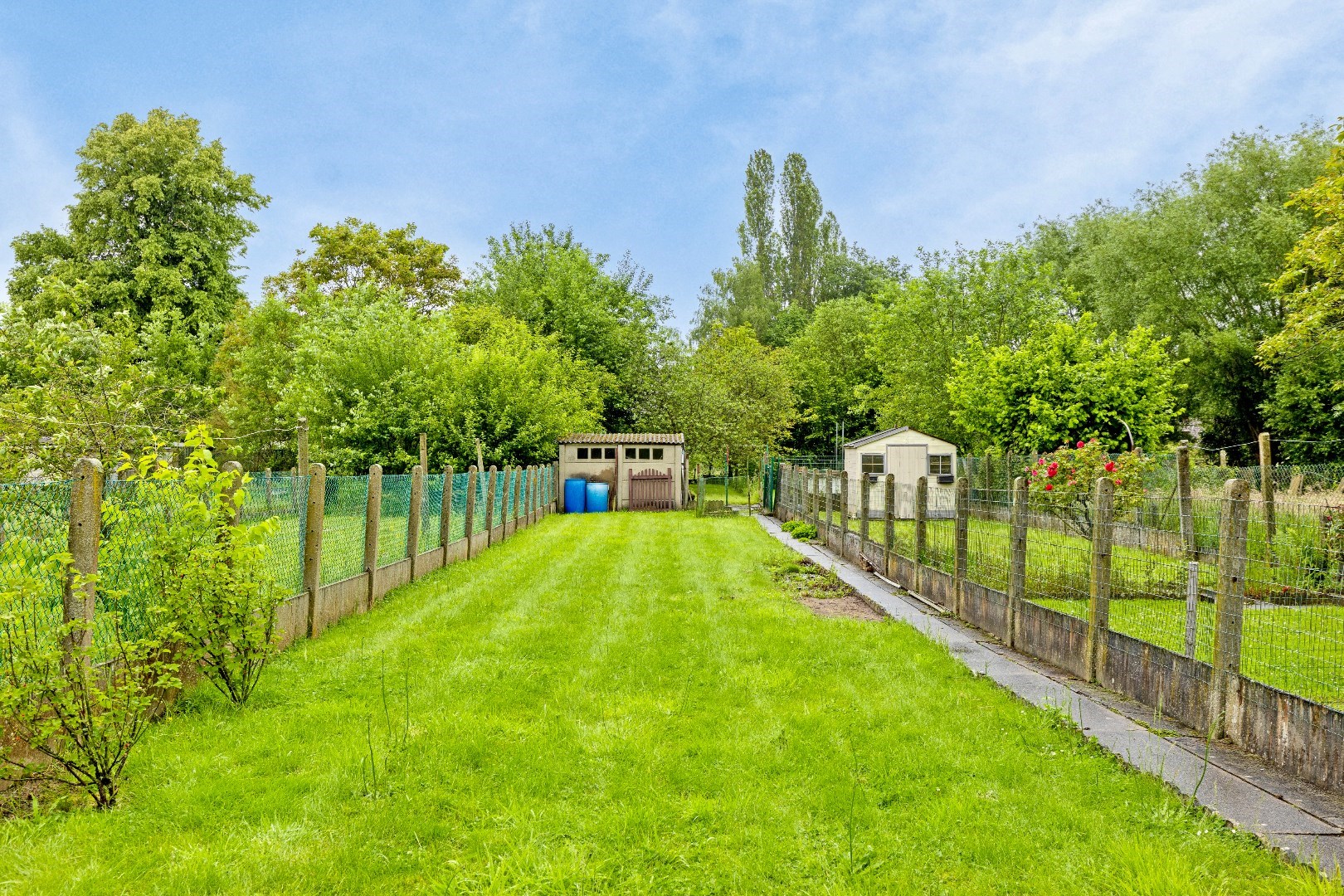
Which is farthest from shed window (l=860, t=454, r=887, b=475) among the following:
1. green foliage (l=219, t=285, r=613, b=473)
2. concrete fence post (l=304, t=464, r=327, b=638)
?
concrete fence post (l=304, t=464, r=327, b=638)

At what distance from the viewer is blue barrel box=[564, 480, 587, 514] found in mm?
25828

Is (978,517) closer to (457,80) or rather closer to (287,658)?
(287,658)

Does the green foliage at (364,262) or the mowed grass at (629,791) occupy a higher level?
the green foliage at (364,262)

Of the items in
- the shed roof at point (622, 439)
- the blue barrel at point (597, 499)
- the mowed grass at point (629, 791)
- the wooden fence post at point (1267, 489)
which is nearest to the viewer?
the mowed grass at point (629, 791)

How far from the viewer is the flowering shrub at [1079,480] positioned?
1070cm

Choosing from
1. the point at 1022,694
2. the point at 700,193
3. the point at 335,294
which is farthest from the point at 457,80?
the point at 700,193

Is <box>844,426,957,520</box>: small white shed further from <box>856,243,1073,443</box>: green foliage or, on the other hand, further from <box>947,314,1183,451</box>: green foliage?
<box>856,243,1073,443</box>: green foliage

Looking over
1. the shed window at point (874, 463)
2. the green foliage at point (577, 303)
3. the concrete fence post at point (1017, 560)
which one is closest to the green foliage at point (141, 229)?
the green foliage at point (577, 303)

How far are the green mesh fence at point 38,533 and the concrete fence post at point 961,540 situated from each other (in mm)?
7408

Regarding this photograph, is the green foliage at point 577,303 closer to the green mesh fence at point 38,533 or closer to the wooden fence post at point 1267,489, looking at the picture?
the wooden fence post at point 1267,489

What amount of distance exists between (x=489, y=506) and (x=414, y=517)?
4332 mm

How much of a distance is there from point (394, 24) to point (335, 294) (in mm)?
21604

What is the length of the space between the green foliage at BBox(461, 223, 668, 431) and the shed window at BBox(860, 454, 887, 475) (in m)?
16.8

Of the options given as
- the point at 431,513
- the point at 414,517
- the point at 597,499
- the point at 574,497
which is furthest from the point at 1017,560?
the point at 574,497
